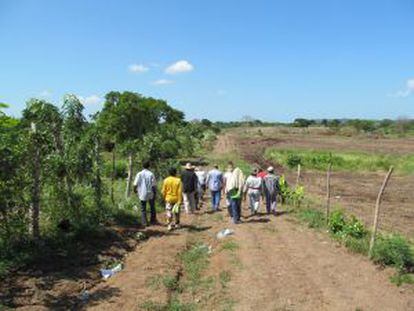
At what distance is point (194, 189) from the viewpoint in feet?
52.8

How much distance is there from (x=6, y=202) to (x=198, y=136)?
56.1 meters

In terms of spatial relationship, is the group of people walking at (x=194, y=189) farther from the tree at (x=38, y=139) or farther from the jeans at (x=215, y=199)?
the tree at (x=38, y=139)

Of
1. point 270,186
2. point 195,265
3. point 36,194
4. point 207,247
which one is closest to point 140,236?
point 207,247

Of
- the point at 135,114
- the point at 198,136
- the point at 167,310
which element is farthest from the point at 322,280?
the point at 198,136

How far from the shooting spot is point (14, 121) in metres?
9.58

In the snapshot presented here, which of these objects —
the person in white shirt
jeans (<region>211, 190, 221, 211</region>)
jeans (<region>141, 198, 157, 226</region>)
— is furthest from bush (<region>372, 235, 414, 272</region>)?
jeans (<region>211, 190, 221, 211</region>)

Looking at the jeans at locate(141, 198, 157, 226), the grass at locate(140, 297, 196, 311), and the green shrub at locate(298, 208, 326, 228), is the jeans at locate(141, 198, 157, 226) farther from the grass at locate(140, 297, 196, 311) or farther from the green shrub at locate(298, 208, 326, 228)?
the grass at locate(140, 297, 196, 311)

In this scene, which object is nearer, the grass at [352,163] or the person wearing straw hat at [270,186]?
the person wearing straw hat at [270,186]

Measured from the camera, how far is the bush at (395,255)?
1074 centimetres

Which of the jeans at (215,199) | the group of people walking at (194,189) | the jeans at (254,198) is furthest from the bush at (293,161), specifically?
the jeans at (254,198)

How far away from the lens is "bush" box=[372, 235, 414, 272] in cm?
1074

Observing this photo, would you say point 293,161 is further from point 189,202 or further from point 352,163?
point 189,202

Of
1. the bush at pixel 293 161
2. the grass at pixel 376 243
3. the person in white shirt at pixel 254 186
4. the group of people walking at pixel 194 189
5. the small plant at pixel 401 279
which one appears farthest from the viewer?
the bush at pixel 293 161

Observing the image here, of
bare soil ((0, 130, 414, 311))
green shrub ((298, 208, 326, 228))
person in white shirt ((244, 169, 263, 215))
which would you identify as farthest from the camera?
person in white shirt ((244, 169, 263, 215))
